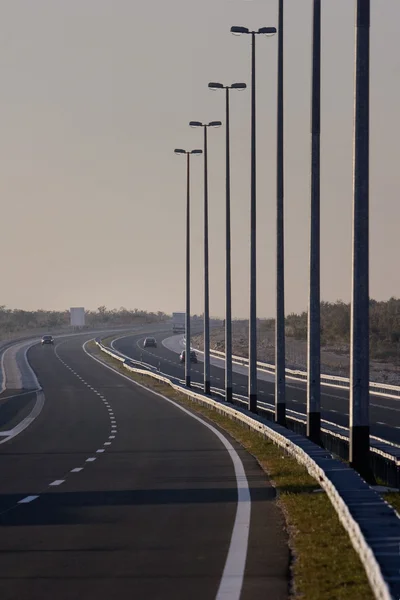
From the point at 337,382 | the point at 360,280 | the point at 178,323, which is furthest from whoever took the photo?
the point at 178,323

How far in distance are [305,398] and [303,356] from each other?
188 feet

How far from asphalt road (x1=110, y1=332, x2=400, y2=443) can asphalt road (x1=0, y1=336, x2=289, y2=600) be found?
9.50m

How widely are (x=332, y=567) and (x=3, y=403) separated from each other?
51.2 meters

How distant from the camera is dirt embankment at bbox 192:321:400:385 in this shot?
9472 cm

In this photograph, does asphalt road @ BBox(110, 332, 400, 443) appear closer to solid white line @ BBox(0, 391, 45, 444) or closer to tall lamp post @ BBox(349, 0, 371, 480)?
solid white line @ BBox(0, 391, 45, 444)

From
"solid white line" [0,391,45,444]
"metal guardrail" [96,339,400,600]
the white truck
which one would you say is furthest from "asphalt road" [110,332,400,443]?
the white truck

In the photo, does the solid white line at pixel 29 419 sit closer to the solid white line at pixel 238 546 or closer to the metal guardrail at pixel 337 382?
the solid white line at pixel 238 546

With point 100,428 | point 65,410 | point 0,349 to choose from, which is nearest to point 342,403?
point 65,410

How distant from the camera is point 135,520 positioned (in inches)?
672

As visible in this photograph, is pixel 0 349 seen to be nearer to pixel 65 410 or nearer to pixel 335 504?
pixel 65 410

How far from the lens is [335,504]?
16.6m

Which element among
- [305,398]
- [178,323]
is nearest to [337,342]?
[178,323]

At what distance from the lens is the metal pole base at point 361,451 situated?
68.9 ft

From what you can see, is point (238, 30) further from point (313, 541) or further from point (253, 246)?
point (313, 541)
